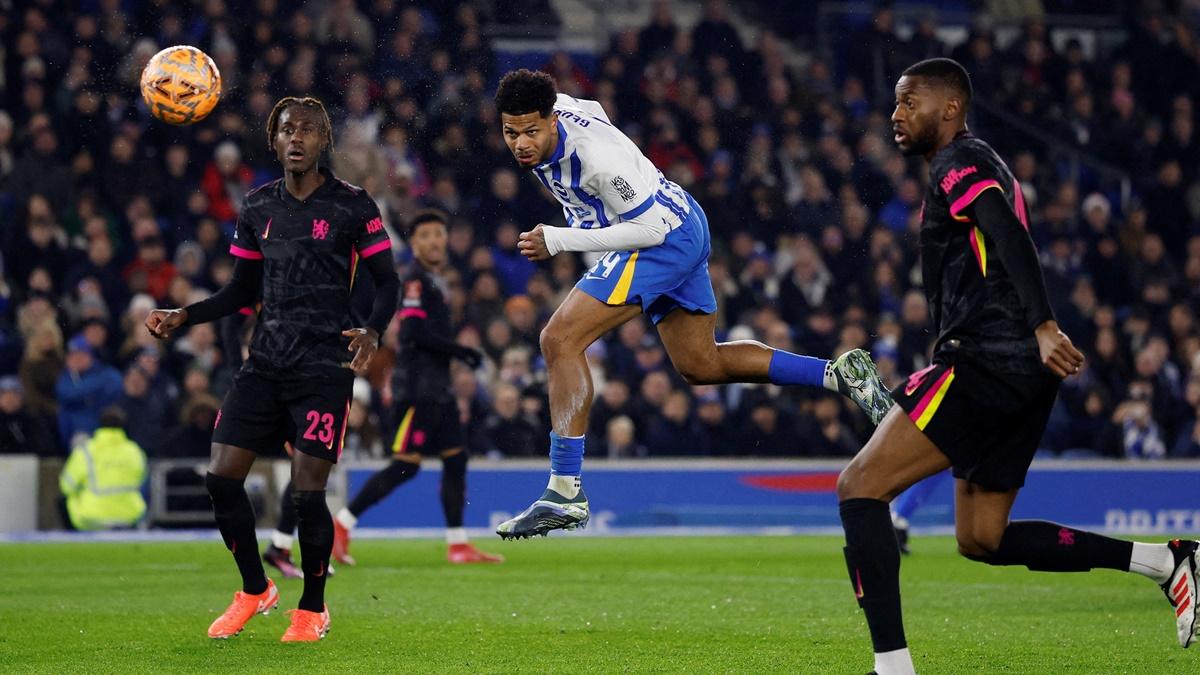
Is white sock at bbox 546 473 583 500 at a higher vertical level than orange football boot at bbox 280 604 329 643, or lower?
higher

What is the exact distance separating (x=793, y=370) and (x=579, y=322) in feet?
4.01

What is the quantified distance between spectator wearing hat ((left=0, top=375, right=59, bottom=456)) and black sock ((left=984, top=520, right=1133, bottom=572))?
11.0 m

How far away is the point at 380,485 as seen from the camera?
11.4 m

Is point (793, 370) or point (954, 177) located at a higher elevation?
point (954, 177)

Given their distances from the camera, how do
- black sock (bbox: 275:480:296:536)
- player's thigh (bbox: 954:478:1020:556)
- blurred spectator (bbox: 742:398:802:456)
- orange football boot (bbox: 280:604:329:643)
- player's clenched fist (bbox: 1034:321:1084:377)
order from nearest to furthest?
player's clenched fist (bbox: 1034:321:1084:377)
player's thigh (bbox: 954:478:1020:556)
orange football boot (bbox: 280:604:329:643)
black sock (bbox: 275:480:296:536)
blurred spectator (bbox: 742:398:802:456)

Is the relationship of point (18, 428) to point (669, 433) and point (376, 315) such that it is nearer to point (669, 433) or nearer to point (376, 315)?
point (669, 433)

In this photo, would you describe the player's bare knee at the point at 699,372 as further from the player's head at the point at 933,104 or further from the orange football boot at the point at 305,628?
the player's head at the point at 933,104

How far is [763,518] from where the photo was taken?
51.8 ft

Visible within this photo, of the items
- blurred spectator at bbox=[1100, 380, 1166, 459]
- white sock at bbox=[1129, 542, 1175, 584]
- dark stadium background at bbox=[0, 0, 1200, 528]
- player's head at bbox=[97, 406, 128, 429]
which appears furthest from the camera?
blurred spectator at bbox=[1100, 380, 1166, 459]

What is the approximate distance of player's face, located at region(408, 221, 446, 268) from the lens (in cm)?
1141

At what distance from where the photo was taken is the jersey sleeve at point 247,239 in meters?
7.53

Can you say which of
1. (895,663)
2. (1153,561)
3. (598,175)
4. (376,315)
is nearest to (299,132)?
(376,315)

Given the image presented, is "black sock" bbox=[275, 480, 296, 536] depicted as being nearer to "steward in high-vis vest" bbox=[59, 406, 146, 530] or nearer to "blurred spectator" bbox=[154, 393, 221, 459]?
"steward in high-vis vest" bbox=[59, 406, 146, 530]

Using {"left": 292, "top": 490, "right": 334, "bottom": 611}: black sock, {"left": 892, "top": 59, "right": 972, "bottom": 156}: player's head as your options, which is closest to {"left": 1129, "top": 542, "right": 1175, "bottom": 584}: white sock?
{"left": 892, "top": 59, "right": 972, "bottom": 156}: player's head
